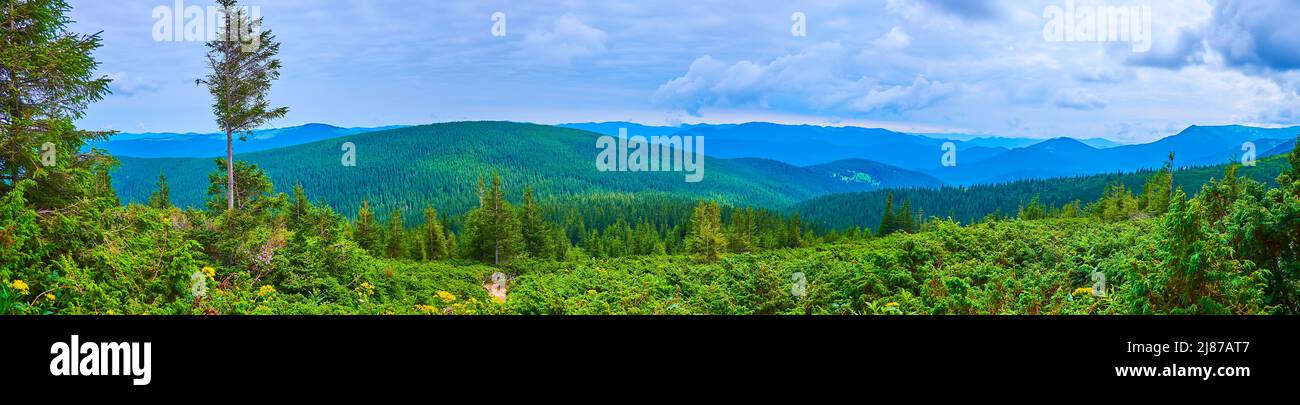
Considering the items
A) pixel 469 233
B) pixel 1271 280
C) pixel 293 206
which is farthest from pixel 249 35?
pixel 469 233

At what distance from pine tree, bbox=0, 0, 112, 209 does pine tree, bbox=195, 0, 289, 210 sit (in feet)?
30.6

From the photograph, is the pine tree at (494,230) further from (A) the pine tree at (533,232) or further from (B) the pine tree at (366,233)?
(B) the pine tree at (366,233)

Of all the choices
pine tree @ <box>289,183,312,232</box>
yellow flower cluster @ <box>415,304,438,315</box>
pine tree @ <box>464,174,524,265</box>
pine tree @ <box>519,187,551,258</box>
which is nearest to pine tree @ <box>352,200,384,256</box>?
pine tree @ <box>464,174,524,265</box>

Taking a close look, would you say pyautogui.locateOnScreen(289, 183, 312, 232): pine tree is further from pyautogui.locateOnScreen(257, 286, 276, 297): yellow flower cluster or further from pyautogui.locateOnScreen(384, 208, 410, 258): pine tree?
pyautogui.locateOnScreen(384, 208, 410, 258): pine tree

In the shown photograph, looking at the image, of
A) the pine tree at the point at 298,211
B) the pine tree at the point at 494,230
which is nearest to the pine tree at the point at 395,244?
the pine tree at the point at 494,230

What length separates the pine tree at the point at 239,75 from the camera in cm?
2177

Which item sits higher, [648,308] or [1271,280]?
[1271,280]

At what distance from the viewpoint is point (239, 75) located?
22.3 metres

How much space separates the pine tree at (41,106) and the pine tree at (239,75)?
9.33m
